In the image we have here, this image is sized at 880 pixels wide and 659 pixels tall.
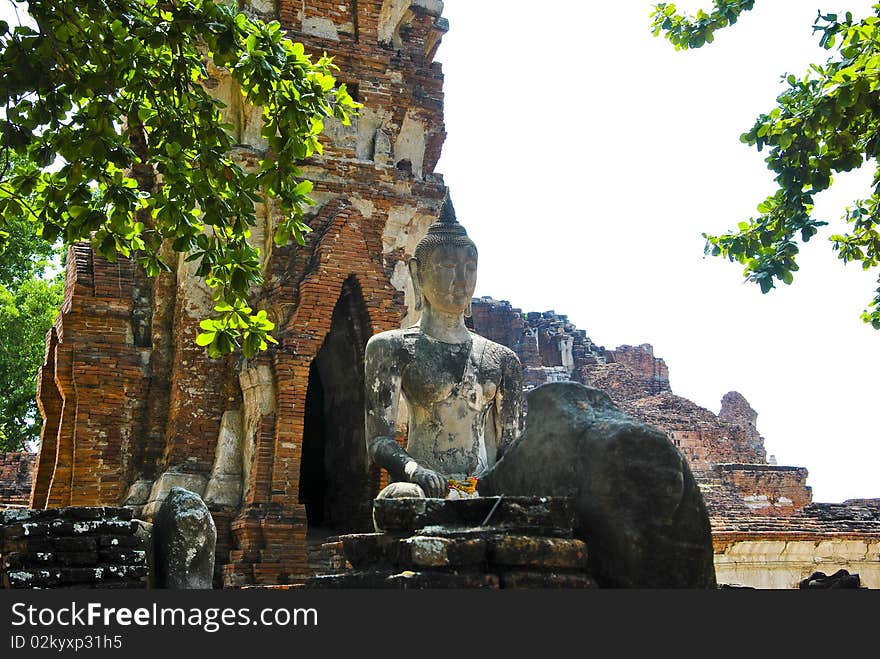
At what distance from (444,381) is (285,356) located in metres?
5.92

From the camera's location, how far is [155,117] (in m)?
5.90

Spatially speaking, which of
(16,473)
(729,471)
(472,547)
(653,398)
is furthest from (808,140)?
(653,398)

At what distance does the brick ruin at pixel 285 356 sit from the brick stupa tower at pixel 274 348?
2 cm

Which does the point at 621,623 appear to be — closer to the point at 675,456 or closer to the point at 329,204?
the point at 675,456

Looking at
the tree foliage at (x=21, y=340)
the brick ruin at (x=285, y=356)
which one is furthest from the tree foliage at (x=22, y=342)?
the brick ruin at (x=285, y=356)

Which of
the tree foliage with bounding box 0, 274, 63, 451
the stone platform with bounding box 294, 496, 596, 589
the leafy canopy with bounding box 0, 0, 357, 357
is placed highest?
the tree foliage with bounding box 0, 274, 63, 451

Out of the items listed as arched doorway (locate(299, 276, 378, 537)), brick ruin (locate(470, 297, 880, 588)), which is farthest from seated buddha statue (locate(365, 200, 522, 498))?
brick ruin (locate(470, 297, 880, 588))

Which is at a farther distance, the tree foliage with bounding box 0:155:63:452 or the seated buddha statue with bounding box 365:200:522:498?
the tree foliage with bounding box 0:155:63:452

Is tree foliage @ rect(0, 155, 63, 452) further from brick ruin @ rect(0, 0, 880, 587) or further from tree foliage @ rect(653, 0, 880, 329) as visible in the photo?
tree foliage @ rect(653, 0, 880, 329)

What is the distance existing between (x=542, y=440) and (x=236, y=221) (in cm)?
294

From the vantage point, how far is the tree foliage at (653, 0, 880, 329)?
6.95 meters

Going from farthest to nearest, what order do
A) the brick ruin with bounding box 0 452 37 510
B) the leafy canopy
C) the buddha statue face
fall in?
1. the brick ruin with bounding box 0 452 37 510
2. the leafy canopy
3. the buddha statue face

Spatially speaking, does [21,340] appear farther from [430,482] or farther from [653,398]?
[430,482]

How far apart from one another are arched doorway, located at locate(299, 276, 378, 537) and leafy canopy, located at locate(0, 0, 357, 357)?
17.3ft
